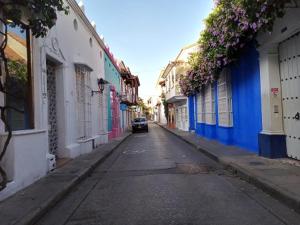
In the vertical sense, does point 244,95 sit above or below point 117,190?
above

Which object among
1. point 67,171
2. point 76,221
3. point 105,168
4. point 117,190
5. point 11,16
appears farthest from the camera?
point 105,168

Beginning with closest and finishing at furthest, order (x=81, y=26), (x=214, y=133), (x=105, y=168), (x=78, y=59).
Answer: (x=105, y=168)
(x=78, y=59)
(x=81, y=26)
(x=214, y=133)

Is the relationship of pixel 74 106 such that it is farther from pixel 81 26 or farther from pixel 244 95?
pixel 244 95

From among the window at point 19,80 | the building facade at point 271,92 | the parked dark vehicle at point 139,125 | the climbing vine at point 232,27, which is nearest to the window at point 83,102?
the climbing vine at point 232,27

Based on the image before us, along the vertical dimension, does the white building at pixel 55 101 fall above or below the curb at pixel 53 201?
above

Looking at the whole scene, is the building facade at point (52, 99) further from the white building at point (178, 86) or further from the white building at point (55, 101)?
the white building at point (178, 86)

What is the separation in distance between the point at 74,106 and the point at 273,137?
7.25 meters

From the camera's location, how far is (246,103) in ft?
48.1

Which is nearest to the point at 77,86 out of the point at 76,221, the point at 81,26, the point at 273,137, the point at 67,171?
the point at 81,26

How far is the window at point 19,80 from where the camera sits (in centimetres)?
881

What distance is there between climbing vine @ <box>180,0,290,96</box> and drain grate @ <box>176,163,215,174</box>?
3.90 metres

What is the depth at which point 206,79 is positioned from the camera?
65.0 feet

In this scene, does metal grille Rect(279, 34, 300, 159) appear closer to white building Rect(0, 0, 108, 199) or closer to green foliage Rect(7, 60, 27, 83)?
white building Rect(0, 0, 108, 199)

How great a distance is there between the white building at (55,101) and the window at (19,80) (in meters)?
0.02
